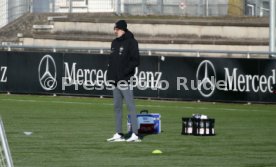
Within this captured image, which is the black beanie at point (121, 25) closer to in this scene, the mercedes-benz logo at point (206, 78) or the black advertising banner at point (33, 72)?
the mercedes-benz logo at point (206, 78)

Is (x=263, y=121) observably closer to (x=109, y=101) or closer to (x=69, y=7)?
(x=109, y=101)

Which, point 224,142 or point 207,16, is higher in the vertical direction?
point 207,16

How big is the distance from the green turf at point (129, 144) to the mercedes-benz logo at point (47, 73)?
3005 mm

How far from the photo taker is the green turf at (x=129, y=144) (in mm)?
13430

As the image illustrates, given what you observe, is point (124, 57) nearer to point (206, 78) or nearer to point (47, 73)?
point (206, 78)

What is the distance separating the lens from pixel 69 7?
40.4 m

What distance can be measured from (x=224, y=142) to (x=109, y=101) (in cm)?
1079

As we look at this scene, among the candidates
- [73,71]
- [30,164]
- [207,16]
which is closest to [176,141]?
[30,164]

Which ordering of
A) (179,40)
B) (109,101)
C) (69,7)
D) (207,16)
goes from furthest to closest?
(69,7) → (207,16) → (179,40) → (109,101)

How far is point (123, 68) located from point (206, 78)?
35.3 ft

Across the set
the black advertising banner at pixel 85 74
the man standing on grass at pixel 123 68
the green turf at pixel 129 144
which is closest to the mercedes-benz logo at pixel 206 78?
the green turf at pixel 129 144

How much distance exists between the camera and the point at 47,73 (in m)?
28.3

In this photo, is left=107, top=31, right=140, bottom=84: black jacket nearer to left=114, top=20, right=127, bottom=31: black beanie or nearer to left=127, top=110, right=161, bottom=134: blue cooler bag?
left=114, top=20, right=127, bottom=31: black beanie

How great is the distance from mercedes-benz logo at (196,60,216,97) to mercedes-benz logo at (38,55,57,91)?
451 cm
